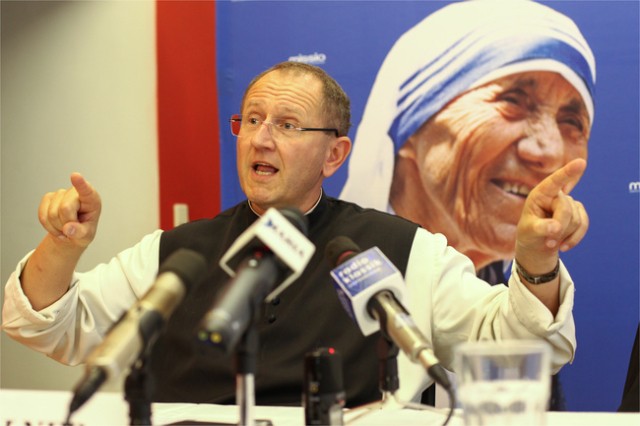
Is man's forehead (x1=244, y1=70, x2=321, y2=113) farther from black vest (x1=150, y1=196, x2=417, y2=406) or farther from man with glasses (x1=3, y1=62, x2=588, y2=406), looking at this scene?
black vest (x1=150, y1=196, x2=417, y2=406)

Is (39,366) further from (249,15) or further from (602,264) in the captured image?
(602,264)

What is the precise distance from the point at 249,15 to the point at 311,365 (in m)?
2.23

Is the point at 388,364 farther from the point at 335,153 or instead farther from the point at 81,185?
the point at 335,153

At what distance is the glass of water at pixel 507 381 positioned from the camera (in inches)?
42.2

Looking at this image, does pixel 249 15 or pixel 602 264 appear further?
pixel 249 15

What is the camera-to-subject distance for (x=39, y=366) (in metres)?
4.13

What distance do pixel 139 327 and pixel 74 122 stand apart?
308 centimetres

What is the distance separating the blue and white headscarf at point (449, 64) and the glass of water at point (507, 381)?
2.10 metres

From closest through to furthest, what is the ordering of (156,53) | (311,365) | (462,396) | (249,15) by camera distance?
(462,396) < (311,365) < (249,15) < (156,53)

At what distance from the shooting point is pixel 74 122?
3.90 m

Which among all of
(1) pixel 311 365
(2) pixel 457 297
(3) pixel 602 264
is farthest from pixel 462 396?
(3) pixel 602 264

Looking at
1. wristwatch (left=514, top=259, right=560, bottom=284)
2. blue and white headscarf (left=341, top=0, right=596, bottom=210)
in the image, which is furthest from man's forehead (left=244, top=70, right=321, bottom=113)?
wristwatch (left=514, top=259, right=560, bottom=284)

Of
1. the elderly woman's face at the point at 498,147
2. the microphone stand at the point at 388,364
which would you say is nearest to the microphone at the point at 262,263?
the microphone stand at the point at 388,364

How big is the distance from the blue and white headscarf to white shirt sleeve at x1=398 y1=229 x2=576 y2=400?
798mm
